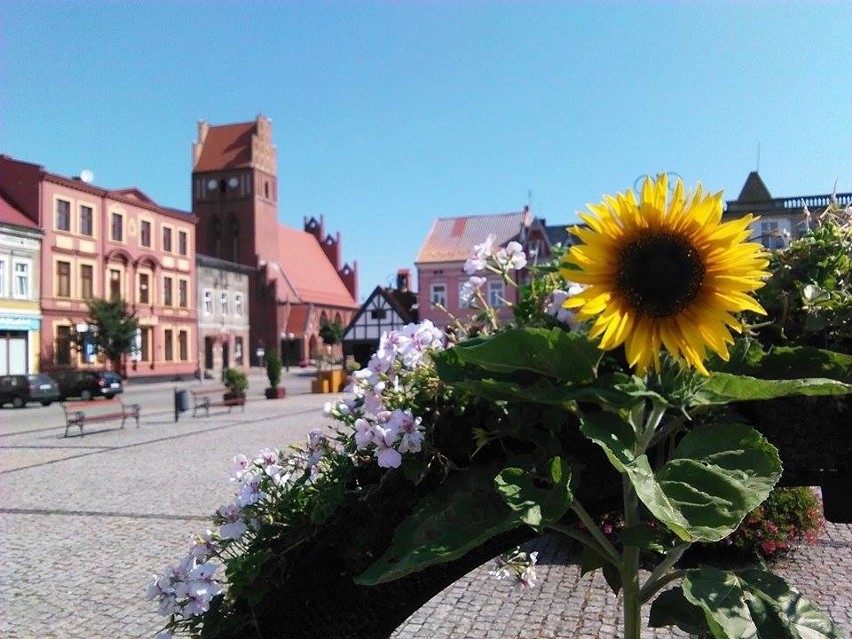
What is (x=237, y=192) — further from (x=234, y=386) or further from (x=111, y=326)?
(x=234, y=386)

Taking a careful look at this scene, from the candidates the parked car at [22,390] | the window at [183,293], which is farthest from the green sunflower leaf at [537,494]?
the window at [183,293]

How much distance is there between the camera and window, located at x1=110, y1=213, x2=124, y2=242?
4306 centimetres

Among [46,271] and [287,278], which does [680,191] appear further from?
[287,278]

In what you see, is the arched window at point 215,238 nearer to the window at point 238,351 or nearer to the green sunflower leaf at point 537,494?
the window at point 238,351

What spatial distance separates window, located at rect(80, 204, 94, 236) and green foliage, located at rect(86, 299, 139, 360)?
4242 mm

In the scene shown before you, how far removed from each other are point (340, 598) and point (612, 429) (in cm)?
70

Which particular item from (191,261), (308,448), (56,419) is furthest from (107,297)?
(308,448)

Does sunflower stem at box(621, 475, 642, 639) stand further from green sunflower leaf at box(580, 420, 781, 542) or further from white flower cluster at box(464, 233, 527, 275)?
white flower cluster at box(464, 233, 527, 275)

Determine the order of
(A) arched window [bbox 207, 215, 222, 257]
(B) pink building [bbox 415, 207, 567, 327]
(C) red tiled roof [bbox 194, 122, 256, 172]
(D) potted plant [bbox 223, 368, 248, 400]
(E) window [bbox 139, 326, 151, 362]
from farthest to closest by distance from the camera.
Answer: (C) red tiled roof [bbox 194, 122, 256, 172]
(A) arched window [bbox 207, 215, 222, 257]
(E) window [bbox 139, 326, 151, 362]
(B) pink building [bbox 415, 207, 567, 327]
(D) potted plant [bbox 223, 368, 248, 400]

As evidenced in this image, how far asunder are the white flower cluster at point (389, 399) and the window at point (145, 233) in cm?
4713

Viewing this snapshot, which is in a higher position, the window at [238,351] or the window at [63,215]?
the window at [63,215]

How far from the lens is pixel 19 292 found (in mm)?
36656

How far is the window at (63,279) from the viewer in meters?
39.2

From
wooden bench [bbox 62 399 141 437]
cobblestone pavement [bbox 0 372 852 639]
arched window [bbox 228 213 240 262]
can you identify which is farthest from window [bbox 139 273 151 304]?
cobblestone pavement [bbox 0 372 852 639]
